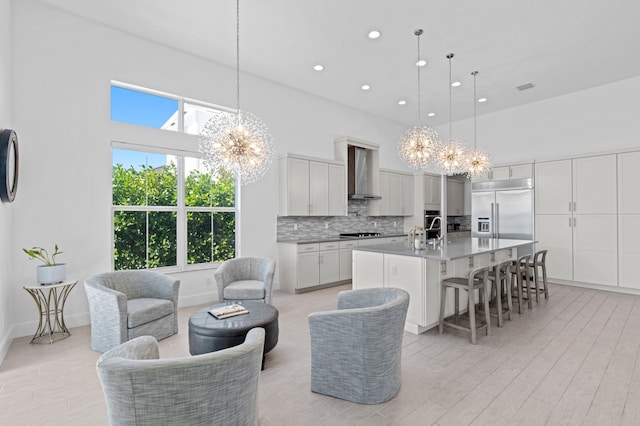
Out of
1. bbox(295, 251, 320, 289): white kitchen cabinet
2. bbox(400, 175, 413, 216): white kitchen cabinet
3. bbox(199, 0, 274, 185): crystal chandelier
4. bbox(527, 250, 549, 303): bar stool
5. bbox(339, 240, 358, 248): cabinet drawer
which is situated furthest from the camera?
bbox(400, 175, 413, 216): white kitchen cabinet

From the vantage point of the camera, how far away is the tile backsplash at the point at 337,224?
6129 mm

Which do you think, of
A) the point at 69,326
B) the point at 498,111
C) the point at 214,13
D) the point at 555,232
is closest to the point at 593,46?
the point at 498,111

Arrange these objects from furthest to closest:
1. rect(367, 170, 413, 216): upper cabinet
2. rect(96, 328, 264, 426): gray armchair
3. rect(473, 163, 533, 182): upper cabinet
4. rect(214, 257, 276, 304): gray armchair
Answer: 1. rect(367, 170, 413, 216): upper cabinet
2. rect(473, 163, 533, 182): upper cabinet
3. rect(214, 257, 276, 304): gray armchair
4. rect(96, 328, 264, 426): gray armchair

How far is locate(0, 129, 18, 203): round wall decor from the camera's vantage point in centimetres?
300

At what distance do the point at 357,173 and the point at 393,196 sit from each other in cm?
129

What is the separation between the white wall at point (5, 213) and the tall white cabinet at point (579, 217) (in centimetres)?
825

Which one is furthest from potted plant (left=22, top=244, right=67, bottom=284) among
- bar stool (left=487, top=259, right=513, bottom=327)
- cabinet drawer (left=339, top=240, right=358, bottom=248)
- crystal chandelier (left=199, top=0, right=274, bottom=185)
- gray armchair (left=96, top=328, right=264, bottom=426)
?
bar stool (left=487, top=259, right=513, bottom=327)

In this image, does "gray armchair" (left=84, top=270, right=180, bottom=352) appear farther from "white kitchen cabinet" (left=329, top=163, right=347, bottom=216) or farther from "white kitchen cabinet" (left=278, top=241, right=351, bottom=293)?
"white kitchen cabinet" (left=329, top=163, right=347, bottom=216)

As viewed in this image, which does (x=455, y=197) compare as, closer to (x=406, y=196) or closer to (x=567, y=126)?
(x=406, y=196)

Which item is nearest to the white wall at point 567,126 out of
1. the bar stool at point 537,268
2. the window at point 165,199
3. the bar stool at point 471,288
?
the bar stool at point 537,268

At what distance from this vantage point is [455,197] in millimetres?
8734

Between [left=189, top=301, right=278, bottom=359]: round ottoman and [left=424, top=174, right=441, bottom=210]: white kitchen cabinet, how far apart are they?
20.3 ft

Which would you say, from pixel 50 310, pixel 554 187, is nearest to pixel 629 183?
pixel 554 187

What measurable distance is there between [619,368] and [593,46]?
4.41 meters
